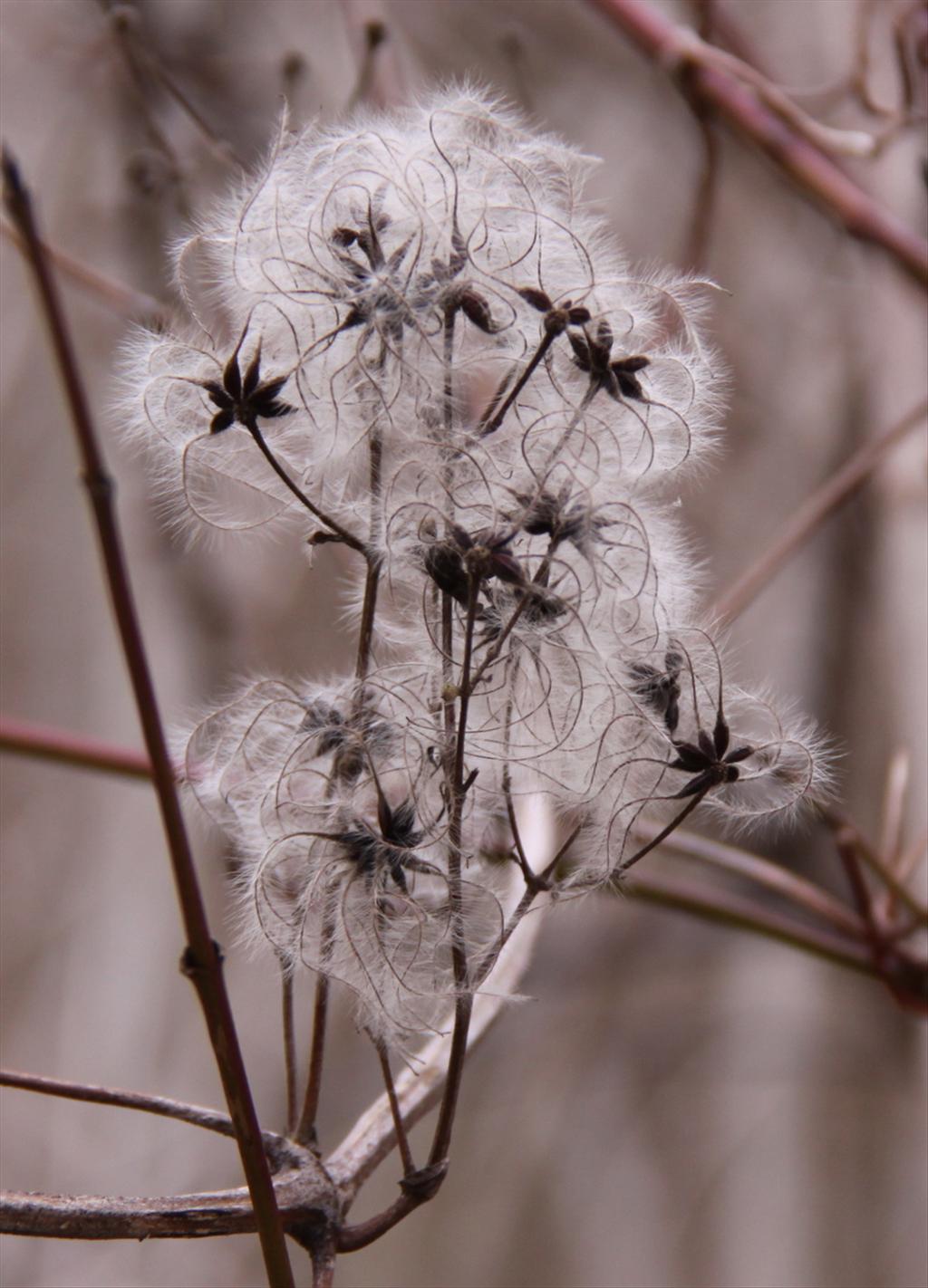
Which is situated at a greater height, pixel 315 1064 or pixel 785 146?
pixel 785 146

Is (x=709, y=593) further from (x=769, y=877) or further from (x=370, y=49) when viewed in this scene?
(x=370, y=49)

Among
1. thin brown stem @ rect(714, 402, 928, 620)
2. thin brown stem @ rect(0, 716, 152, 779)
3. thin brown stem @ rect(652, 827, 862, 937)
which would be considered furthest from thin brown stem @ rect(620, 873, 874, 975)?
thin brown stem @ rect(0, 716, 152, 779)

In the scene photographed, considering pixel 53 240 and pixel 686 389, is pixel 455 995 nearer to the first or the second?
pixel 686 389

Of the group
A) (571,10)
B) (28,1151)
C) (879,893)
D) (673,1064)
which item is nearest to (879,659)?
(879,893)

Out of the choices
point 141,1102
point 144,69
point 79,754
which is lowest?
point 79,754

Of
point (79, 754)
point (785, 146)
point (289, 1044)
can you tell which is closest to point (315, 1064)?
point (289, 1044)

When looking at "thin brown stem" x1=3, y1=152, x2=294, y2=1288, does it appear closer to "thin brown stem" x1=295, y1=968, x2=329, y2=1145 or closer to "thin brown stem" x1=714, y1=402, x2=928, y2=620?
"thin brown stem" x1=295, y1=968, x2=329, y2=1145
